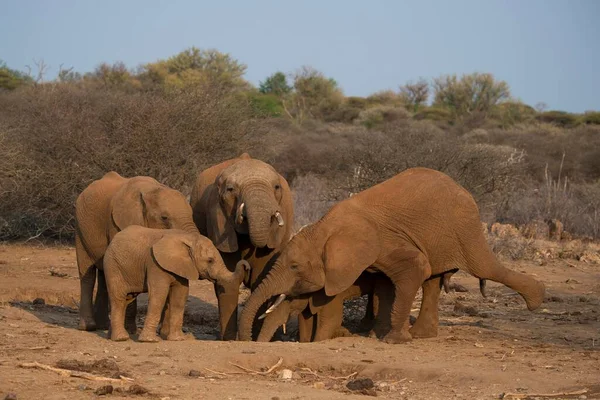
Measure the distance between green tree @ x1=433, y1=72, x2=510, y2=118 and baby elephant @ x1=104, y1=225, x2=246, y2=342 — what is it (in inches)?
1806

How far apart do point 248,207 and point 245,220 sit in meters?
0.27

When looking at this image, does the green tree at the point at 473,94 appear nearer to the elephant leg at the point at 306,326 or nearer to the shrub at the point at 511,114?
the shrub at the point at 511,114

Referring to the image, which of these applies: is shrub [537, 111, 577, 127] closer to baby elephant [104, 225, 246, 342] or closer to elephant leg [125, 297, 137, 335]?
elephant leg [125, 297, 137, 335]

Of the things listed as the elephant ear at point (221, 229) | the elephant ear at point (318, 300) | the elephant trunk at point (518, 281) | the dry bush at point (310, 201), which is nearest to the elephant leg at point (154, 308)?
the elephant ear at point (221, 229)

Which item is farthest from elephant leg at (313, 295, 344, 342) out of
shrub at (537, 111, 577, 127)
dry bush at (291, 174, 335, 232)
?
shrub at (537, 111, 577, 127)

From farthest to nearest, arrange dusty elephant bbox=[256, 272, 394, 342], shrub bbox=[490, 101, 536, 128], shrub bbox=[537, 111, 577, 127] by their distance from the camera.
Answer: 1. shrub bbox=[537, 111, 577, 127]
2. shrub bbox=[490, 101, 536, 128]
3. dusty elephant bbox=[256, 272, 394, 342]

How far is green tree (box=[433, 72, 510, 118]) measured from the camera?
55.4 m

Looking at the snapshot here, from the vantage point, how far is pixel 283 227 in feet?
32.9

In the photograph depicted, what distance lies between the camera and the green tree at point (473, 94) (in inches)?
2181

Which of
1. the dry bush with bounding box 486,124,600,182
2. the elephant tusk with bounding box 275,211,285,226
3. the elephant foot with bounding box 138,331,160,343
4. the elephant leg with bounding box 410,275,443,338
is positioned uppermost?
the dry bush with bounding box 486,124,600,182

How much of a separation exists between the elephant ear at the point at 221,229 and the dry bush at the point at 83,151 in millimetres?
7619

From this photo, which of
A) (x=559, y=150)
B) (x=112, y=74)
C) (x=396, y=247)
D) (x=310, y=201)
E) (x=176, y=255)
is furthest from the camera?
(x=112, y=74)

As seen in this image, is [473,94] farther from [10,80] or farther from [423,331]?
[423,331]

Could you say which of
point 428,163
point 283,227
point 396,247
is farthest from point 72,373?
point 428,163
